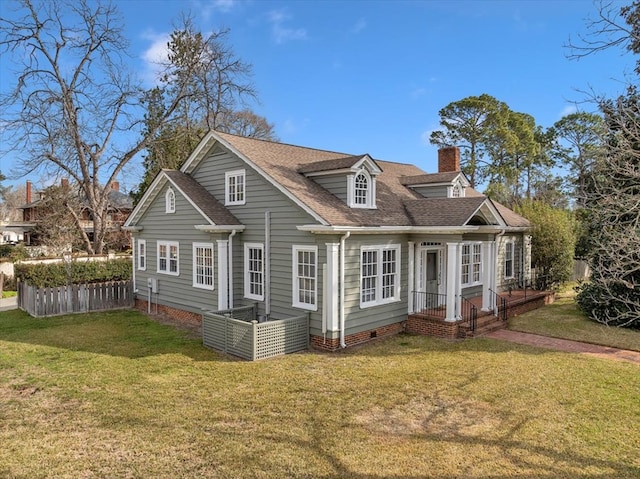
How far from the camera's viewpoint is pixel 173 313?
54.9 ft

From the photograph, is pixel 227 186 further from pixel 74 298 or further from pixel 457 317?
pixel 457 317

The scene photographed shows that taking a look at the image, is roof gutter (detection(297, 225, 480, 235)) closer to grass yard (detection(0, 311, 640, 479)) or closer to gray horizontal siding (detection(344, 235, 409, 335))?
gray horizontal siding (detection(344, 235, 409, 335))

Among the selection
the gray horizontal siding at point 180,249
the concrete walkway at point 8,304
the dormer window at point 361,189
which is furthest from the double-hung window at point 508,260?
the concrete walkway at point 8,304

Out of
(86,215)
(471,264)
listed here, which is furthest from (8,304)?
(86,215)

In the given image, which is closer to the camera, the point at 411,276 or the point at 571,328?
the point at 411,276

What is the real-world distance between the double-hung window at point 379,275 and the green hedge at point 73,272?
513 inches

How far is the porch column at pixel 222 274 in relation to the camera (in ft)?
46.6

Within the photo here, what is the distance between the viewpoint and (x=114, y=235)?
39375 mm

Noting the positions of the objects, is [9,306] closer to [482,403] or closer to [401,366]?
[401,366]

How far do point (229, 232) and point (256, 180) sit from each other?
6.35 feet

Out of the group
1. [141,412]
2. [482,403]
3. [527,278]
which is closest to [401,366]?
[482,403]

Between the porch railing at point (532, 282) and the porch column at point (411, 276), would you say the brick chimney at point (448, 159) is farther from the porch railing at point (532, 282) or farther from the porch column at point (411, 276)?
the porch column at point (411, 276)

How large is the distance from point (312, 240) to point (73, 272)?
12329 millimetres

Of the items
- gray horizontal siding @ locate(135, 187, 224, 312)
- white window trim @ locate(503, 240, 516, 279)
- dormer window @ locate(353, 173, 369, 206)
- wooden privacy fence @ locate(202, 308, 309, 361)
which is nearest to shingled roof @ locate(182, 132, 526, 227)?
dormer window @ locate(353, 173, 369, 206)
